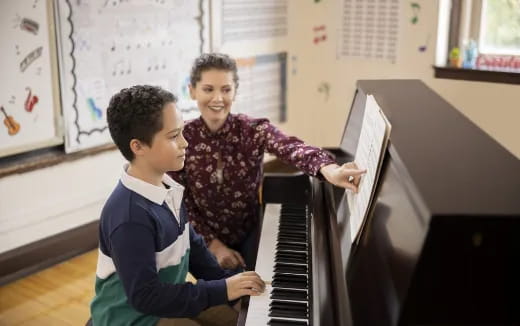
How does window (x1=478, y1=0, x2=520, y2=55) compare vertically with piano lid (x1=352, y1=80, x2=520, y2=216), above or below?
above

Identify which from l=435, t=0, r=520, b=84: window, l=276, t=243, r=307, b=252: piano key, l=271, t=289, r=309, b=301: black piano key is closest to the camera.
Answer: l=271, t=289, r=309, b=301: black piano key

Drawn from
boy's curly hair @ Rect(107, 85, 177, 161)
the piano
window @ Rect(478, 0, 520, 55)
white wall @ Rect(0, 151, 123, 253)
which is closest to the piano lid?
the piano

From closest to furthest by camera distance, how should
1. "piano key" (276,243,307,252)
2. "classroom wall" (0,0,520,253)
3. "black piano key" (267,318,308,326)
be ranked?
"black piano key" (267,318,308,326) → "piano key" (276,243,307,252) → "classroom wall" (0,0,520,253)

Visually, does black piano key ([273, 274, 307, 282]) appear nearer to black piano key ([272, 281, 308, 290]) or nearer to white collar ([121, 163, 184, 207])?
black piano key ([272, 281, 308, 290])

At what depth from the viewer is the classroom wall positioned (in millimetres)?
2668

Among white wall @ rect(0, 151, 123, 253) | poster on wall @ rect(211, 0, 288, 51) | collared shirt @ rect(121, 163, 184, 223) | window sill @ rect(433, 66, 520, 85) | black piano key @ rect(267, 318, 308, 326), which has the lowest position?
white wall @ rect(0, 151, 123, 253)

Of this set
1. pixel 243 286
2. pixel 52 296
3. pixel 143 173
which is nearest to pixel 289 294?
pixel 243 286

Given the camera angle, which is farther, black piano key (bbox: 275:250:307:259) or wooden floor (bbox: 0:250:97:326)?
wooden floor (bbox: 0:250:97:326)

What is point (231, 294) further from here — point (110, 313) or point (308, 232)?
point (308, 232)

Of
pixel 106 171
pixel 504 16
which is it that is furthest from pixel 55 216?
pixel 504 16

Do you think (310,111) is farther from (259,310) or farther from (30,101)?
(259,310)

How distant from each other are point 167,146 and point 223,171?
0.65 meters

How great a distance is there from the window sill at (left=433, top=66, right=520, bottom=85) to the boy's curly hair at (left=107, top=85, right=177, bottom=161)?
8.55 ft

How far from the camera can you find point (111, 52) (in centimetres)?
287
